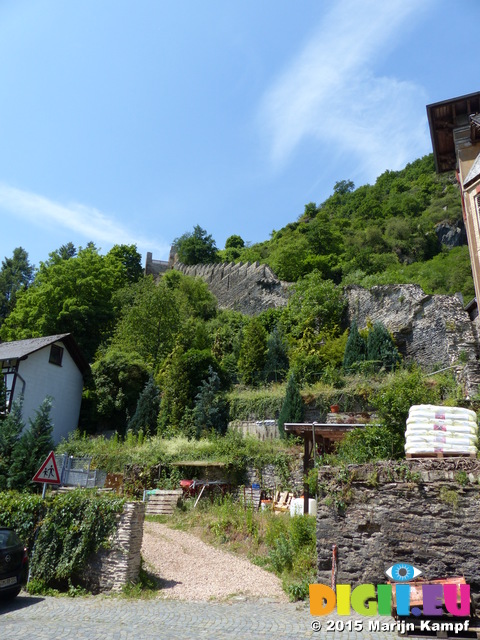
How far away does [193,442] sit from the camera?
58.2 ft

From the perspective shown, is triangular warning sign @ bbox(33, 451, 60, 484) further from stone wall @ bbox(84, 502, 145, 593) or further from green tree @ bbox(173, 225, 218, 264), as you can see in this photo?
green tree @ bbox(173, 225, 218, 264)

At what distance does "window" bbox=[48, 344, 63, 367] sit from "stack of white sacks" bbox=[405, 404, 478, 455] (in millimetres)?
19041

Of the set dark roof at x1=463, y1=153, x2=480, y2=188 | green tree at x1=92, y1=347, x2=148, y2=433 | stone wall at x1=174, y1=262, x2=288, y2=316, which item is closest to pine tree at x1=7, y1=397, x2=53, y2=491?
green tree at x1=92, y1=347, x2=148, y2=433

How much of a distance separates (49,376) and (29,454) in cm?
805

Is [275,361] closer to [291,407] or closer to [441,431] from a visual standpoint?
[291,407]

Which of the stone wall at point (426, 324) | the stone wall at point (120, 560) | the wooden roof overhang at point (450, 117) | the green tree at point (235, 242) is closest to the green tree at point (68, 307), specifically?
the stone wall at point (426, 324)

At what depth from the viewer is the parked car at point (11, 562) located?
830cm

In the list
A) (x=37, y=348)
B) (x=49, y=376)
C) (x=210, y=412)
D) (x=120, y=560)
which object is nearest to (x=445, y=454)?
(x=120, y=560)

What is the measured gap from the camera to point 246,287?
37094mm

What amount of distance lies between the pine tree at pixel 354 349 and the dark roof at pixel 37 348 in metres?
12.7

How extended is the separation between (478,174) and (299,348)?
13.7 meters

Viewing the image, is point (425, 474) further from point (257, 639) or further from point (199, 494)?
point (199, 494)

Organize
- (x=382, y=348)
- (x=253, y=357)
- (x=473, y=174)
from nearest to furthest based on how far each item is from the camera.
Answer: (x=473, y=174) → (x=382, y=348) → (x=253, y=357)

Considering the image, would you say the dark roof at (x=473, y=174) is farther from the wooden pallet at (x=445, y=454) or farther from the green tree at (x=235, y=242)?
the green tree at (x=235, y=242)
